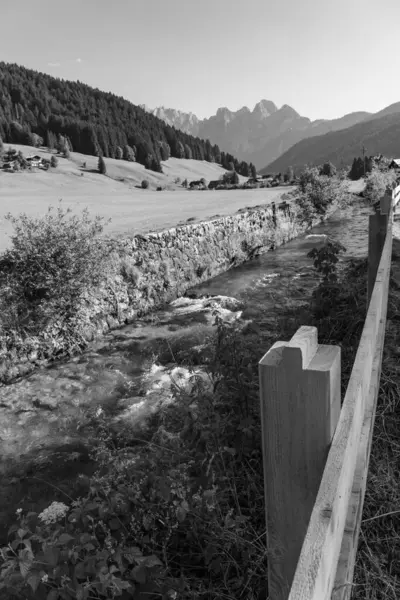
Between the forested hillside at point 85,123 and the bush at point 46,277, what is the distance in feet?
260

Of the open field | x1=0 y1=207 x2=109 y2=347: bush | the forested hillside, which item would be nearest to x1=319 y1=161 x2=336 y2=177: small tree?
the open field

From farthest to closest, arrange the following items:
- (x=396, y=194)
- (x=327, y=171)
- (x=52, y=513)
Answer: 1. (x=327, y=171)
2. (x=396, y=194)
3. (x=52, y=513)

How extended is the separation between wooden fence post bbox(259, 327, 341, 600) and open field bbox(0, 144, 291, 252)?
8.76m

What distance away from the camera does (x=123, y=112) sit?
122375mm

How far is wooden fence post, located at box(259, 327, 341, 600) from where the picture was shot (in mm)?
1082

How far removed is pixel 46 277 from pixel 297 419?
6.18 meters

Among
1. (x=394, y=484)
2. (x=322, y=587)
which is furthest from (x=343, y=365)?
(x=322, y=587)

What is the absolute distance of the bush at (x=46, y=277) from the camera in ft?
21.2

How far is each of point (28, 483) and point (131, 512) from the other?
226 cm

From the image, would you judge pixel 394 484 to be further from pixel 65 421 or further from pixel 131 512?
pixel 65 421

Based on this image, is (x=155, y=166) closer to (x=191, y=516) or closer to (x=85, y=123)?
(x=85, y=123)

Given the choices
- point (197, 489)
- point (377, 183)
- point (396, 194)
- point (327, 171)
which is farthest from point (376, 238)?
point (327, 171)

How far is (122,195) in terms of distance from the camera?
33.8 m

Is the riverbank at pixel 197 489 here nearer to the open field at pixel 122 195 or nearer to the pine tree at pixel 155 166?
the open field at pixel 122 195
